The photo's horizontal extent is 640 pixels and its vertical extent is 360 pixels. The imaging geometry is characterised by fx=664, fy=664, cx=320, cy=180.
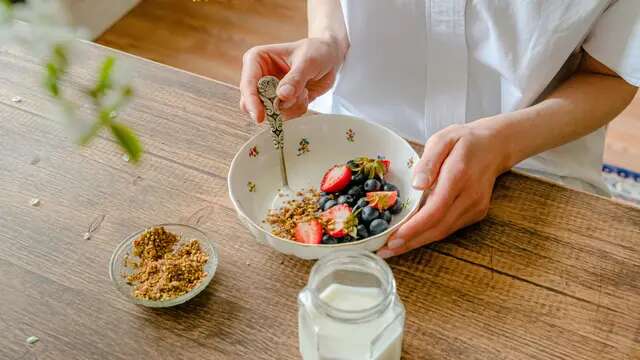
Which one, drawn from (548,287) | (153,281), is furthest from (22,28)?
(548,287)

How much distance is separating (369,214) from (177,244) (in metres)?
0.24

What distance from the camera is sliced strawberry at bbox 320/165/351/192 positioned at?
2.90 ft

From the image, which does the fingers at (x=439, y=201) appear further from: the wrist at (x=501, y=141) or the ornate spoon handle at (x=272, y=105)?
the ornate spoon handle at (x=272, y=105)

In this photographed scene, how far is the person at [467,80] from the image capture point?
835mm

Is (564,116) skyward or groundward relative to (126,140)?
groundward

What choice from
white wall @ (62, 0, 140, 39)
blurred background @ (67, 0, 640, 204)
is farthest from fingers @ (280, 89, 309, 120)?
white wall @ (62, 0, 140, 39)

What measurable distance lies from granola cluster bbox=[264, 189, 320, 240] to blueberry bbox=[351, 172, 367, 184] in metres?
0.06

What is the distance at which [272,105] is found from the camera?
0.91m

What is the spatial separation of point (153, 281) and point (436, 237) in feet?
1.10

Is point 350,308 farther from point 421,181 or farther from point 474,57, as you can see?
point 474,57

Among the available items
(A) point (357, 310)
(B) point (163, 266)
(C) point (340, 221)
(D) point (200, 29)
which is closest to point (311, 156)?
(C) point (340, 221)

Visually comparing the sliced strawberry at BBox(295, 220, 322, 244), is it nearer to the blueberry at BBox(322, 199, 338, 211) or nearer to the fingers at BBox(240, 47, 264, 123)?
the blueberry at BBox(322, 199, 338, 211)

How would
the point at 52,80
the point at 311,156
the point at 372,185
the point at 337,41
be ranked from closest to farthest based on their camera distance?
the point at 52,80 < the point at 372,185 < the point at 311,156 < the point at 337,41

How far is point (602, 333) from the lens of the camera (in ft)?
2.33
